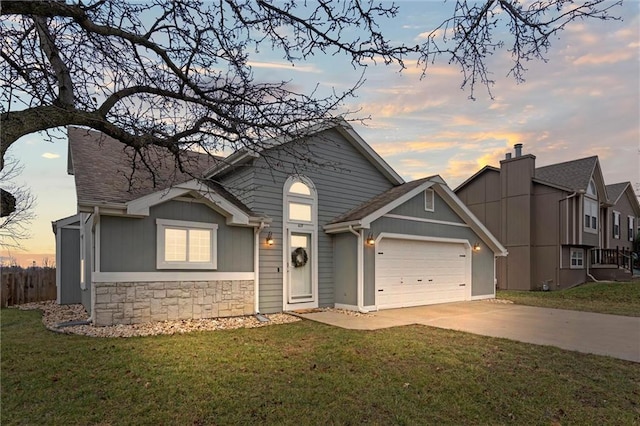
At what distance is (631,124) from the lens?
34.8 feet

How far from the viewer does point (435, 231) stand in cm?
1312

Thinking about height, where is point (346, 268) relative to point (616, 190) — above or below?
below

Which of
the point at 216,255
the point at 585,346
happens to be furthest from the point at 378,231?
the point at 585,346

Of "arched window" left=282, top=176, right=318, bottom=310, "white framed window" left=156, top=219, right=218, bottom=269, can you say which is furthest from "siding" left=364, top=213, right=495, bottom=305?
"white framed window" left=156, top=219, right=218, bottom=269

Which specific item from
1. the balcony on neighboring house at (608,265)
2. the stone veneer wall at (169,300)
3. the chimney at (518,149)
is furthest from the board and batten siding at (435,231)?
the balcony on neighboring house at (608,265)

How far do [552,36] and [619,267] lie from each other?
2416 centimetres

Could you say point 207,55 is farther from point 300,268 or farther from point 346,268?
point 346,268

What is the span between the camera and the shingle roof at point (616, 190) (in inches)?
1005

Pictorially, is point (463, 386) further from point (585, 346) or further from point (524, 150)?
point (524, 150)

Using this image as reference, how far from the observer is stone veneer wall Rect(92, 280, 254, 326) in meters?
8.24

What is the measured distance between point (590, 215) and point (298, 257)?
700 inches

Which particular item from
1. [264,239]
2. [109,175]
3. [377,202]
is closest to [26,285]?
[109,175]

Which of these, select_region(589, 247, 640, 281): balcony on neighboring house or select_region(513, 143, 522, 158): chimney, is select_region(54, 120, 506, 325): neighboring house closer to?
select_region(513, 143, 522, 158): chimney

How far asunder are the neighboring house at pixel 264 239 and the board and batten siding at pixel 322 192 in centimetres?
4
